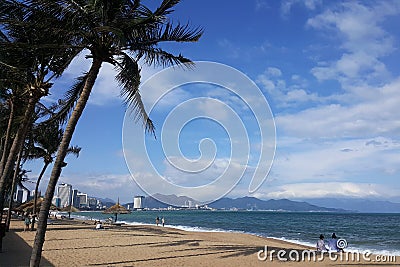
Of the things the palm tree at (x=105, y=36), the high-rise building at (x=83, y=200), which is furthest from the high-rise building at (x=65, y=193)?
the palm tree at (x=105, y=36)

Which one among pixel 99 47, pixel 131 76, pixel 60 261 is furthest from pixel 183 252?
pixel 99 47

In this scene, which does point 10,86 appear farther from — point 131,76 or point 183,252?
point 183,252

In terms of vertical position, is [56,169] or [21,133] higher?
[21,133]

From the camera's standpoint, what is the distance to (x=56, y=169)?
7.49 m

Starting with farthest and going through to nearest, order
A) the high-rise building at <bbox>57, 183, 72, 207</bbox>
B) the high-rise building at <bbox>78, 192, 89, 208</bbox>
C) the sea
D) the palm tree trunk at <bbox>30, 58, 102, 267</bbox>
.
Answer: the high-rise building at <bbox>78, 192, 89, 208</bbox>, the high-rise building at <bbox>57, 183, 72, 207</bbox>, the sea, the palm tree trunk at <bbox>30, 58, 102, 267</bbox>

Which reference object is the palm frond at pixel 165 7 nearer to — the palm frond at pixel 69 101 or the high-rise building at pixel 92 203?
the palm frond at pixel 69 101

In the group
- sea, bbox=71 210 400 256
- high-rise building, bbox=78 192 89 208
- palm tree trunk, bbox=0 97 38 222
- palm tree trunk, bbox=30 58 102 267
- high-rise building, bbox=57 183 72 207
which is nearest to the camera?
palm tree trunk, bbox=30 58 102 267

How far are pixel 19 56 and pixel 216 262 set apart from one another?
882cm

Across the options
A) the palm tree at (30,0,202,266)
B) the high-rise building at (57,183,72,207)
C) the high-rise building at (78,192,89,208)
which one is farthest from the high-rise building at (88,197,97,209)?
the palm tree at (30,0,202,266)

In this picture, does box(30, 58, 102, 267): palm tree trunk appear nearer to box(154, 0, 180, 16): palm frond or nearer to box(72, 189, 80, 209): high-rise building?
box(154, 0, 180, 16): palm frond

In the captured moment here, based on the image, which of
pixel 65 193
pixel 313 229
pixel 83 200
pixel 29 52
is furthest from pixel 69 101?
pixel 83 200

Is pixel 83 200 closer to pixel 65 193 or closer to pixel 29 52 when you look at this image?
pixel 65 193

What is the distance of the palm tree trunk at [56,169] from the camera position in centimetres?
714

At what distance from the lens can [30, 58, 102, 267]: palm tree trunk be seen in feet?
23.4
